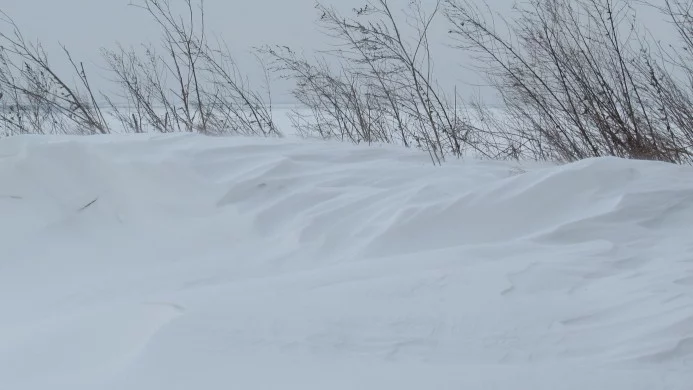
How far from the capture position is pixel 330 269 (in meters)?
2.14

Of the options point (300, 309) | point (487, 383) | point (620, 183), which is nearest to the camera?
point (487, 383)

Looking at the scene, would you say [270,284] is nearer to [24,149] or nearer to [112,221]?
[112,221]

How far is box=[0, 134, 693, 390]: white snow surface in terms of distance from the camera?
5.32 ft

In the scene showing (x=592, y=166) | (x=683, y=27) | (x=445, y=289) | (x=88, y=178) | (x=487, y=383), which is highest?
(x=683, y=27)

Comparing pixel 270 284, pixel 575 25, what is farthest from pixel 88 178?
pixel 575 25

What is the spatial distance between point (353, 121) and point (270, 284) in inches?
123

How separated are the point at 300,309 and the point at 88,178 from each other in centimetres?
155

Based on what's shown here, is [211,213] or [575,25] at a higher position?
[575,25]

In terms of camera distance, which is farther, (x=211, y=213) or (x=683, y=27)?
(x=683, y=27)

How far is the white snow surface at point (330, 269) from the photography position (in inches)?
63.9

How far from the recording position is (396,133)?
4.72 meters

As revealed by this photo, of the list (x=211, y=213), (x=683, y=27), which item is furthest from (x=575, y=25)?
(x=211, y=213)

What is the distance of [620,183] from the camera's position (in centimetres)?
273

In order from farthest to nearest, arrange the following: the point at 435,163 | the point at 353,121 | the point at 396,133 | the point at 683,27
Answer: the point at 353,121 → the point at 396,133 → the point at 683,27 → the point at 435,163
